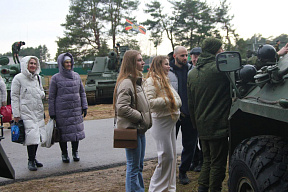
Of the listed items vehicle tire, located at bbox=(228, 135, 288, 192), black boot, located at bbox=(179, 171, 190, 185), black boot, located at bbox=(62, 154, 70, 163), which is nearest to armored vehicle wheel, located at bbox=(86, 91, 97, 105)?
black boot, located at bbox=(62, 154, 70, 163)

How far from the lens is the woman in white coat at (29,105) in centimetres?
549

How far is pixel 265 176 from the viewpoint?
213cm

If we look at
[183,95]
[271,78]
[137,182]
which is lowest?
[137,182]

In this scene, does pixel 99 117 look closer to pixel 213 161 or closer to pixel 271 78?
pixel 213 161

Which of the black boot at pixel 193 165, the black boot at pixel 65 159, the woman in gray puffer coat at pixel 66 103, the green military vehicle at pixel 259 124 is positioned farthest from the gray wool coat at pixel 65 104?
the green military vehicle at pixel 259 124

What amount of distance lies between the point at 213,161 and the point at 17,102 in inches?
131

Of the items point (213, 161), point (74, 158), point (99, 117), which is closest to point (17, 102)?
point (74, 158)

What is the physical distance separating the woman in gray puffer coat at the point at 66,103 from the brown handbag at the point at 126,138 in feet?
7.71

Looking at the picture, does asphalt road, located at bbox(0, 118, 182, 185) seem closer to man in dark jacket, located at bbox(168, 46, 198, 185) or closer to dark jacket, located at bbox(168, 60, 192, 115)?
man in dark jacket, located at bbox(168, 46, 198, 185)

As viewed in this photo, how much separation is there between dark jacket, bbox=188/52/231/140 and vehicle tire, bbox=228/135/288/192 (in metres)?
0.83

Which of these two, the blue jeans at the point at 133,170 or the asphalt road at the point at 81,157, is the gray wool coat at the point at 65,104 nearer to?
the asphalt road at the point at 81,157

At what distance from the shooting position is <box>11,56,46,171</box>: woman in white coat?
18.0ft

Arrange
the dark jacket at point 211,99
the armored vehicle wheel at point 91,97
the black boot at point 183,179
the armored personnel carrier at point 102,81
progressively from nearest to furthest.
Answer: the dark jacket at point 211,99 → the black boot at point 183,179 → the armored vehicle wheel at point 91,97 → the armored personnel carrier at point 102,81

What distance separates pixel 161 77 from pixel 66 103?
2.20 metres
